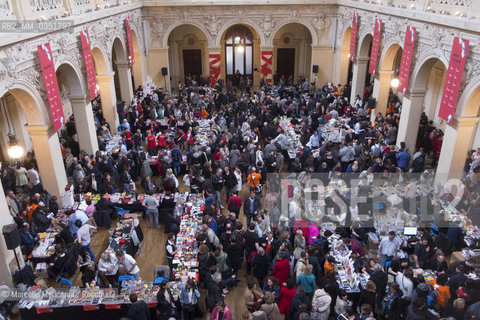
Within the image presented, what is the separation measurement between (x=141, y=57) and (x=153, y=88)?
6.18 feet

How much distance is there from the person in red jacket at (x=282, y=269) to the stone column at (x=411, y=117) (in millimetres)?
8589

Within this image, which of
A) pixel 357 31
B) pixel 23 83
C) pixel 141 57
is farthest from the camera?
pixel 141 57

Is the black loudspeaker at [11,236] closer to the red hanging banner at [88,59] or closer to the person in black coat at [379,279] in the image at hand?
the red hanging banner at [88,59]

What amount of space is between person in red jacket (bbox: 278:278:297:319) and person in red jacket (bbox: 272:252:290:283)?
0.51 meters

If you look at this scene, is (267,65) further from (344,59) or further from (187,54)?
(187,54)

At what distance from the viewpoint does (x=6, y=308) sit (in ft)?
26.2

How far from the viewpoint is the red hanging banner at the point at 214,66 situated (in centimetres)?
2420

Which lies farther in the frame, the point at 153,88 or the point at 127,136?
the point at 153,88

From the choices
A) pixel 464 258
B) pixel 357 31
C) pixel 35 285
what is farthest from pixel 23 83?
pixel 357 31

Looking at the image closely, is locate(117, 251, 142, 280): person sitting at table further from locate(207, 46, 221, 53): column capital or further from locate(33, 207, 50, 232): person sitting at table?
locate(207, 46, 221, 53): column capital

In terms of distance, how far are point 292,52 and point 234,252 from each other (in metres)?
20.8

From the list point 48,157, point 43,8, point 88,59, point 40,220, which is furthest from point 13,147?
point 88,59

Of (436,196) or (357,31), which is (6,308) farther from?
(357,31)

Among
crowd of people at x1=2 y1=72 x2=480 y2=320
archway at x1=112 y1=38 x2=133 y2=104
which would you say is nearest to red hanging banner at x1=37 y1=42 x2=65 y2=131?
crowd of people at x1=2 y1=72 x2=480 y2=320
